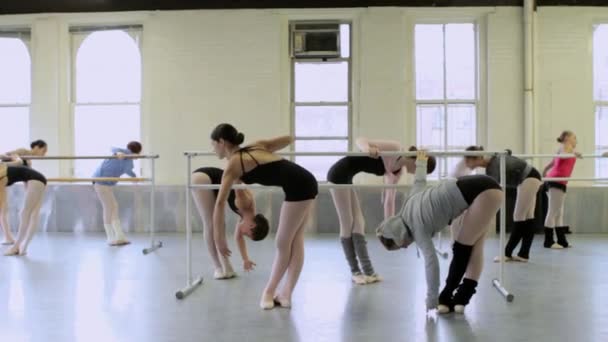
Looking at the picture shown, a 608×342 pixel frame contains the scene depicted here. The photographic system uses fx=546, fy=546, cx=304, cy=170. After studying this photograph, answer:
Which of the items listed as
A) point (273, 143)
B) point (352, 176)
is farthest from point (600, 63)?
point (273, 143)

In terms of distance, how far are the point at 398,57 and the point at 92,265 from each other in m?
5.22

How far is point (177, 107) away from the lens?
8484 millimetres

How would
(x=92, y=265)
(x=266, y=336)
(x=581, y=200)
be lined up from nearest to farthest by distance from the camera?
1. (x=266, y=336)
2. (x=92, y=265)
3. (x=581, y=200)

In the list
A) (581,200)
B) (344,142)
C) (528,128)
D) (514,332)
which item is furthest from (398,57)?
(514,332)

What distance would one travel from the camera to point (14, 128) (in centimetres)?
889

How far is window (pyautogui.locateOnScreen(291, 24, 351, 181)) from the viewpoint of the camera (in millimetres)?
8555

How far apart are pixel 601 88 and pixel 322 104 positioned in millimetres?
4244

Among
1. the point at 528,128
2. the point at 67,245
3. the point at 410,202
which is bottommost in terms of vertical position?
the point at 67,245

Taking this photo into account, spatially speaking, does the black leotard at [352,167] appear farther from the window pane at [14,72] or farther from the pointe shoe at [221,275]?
the window pane at [14,72]

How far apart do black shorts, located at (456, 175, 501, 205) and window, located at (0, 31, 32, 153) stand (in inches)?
304

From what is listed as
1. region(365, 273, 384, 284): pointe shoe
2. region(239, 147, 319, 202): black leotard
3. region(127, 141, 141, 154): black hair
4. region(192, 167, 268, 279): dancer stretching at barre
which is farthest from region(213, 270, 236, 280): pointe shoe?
region(127, 141, 141, 154): black hair

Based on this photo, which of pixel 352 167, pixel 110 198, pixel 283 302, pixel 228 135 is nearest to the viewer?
pixel 228 135

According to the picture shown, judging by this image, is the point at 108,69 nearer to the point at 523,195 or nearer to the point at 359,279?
the point at 359,279

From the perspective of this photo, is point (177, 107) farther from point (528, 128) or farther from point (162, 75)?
point (528, 128)
